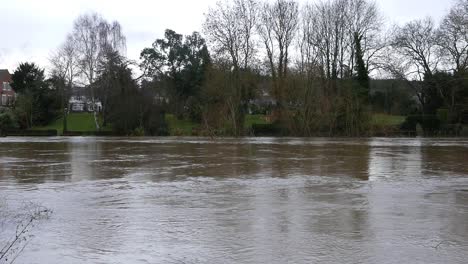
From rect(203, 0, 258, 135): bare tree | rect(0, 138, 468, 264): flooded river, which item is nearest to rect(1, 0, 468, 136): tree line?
rect(203, 0, 258, 135): bare tree

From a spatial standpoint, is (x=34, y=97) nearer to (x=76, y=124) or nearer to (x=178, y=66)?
(x=76, y=124)

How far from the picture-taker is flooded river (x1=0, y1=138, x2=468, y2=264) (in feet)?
20.8

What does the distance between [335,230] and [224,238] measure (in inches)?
66.3

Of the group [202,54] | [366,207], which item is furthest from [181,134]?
[366,207]

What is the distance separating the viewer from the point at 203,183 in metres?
13.2

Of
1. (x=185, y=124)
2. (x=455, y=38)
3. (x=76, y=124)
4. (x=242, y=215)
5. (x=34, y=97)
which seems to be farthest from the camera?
(x=76, y=124)

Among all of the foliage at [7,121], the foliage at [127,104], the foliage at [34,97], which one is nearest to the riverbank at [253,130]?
the foliage at [7,121]

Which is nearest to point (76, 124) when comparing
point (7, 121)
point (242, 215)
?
point (7, 121)

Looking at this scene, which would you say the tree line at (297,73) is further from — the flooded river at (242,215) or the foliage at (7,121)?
Answer: the flooded river at (242,215)

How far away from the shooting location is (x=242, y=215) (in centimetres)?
878

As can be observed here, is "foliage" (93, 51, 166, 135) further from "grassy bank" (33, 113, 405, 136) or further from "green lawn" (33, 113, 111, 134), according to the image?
"green lawn" (33, 113, 111, 134)

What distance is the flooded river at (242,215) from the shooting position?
6.35 metres

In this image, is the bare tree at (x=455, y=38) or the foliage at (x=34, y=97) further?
the foliage at (x=34, y=97)

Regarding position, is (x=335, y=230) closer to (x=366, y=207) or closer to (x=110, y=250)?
(x=366, y=207)
